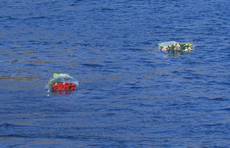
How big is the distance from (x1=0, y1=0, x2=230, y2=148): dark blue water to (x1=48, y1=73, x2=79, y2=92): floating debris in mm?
188

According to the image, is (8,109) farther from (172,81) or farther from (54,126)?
(172,81)

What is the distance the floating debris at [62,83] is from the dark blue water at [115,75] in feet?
0.62

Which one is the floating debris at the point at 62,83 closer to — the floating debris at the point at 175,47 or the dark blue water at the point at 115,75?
the dark blue water at the point at 115,75

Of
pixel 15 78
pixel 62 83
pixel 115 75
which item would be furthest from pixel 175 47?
pixel 62 83

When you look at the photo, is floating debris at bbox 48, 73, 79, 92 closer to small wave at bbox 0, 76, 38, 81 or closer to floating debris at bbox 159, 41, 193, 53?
small wave at bbox 0, 76, 38, 81

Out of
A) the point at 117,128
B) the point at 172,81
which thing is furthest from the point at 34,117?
the point at 172,81

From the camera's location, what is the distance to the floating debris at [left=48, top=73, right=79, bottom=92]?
60.5 feet

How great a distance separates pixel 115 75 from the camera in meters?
20.0

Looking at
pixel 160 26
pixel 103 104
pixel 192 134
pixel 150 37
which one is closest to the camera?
pixel 192 134

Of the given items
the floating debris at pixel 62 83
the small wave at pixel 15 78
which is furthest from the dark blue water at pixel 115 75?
the floating debris at pixel 62 83

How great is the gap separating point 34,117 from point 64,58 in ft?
20.7

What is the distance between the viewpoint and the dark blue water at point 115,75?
15086mm

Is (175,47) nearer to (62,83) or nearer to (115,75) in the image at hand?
(115,75)

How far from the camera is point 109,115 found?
53.5 ft
